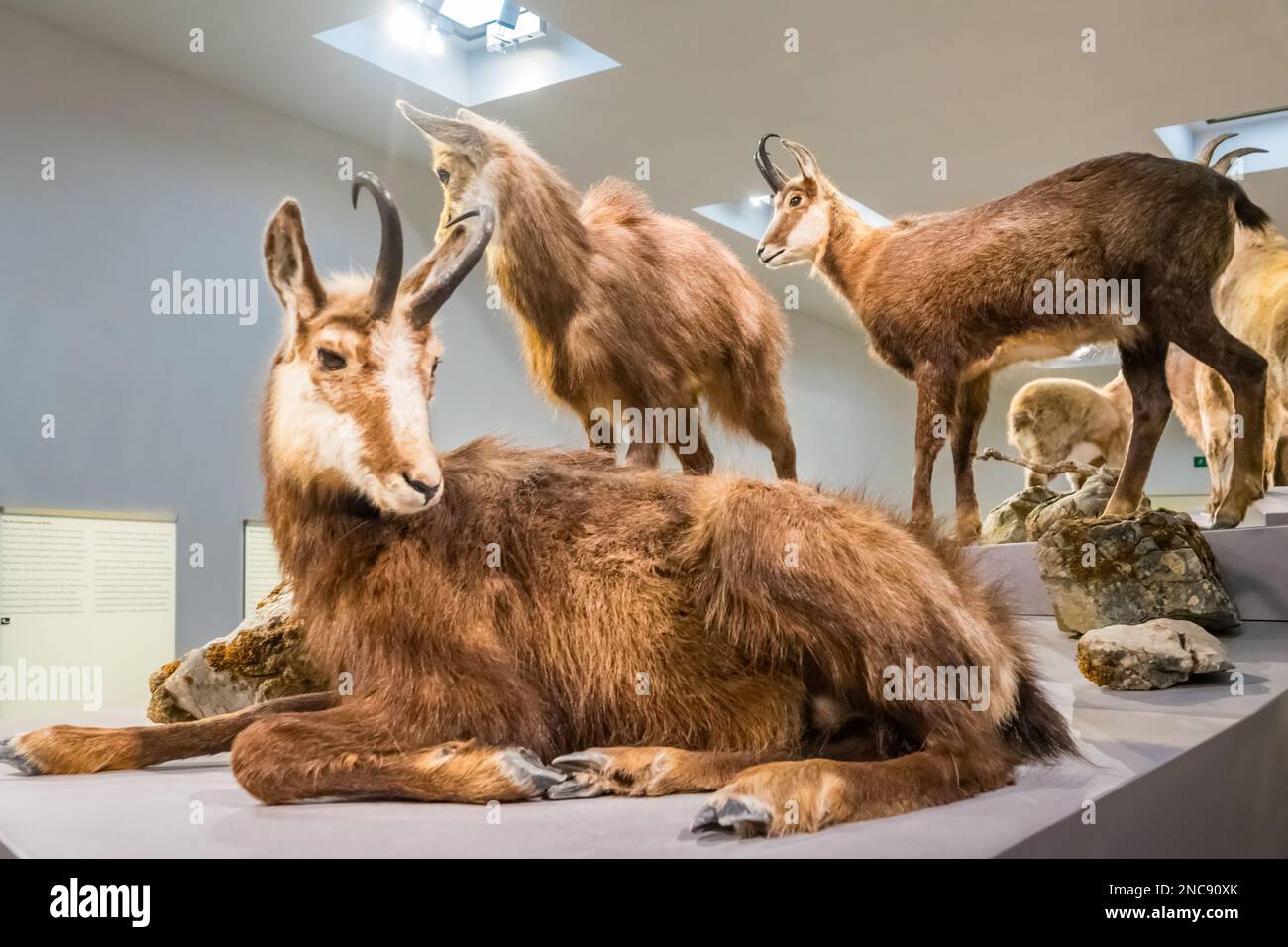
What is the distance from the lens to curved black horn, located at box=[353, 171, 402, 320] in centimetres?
227

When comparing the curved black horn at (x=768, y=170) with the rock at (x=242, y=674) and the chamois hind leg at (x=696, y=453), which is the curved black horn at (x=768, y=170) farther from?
the rock at (x=242, y=674)

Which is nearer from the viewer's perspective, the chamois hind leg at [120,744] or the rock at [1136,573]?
the chamois hind leg at [120,744]

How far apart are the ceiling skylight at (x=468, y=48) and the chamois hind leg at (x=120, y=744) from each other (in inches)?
138

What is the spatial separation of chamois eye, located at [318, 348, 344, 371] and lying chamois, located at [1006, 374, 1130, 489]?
560cm

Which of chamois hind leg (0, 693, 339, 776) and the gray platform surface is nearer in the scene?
the gray platform surface

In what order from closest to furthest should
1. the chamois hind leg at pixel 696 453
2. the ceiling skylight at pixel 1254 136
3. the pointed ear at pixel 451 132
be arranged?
the pointed ear at pixel 451 132
the chamois hind leg at pixel 696 453
the ceiling skylight at pixel 1254 136

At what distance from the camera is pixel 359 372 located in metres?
2.28

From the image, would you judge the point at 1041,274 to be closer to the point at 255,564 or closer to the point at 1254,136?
the point at 1254,136

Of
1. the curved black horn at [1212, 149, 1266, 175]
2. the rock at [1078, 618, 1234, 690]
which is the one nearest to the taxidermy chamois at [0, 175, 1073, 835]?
the rock at [1078, 618, 1234, 690]

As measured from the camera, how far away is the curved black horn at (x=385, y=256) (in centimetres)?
227

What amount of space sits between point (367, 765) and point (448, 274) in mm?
1047

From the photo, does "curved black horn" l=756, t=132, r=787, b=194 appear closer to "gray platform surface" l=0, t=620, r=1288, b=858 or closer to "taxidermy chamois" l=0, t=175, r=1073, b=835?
"taxidermy chamois" l=0, t=175, r=1073, b=835

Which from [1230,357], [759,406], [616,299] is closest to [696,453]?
[759,406]

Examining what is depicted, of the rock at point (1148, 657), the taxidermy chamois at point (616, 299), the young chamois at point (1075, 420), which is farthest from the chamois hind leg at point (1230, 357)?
the young chamois at point (1075, 420)
